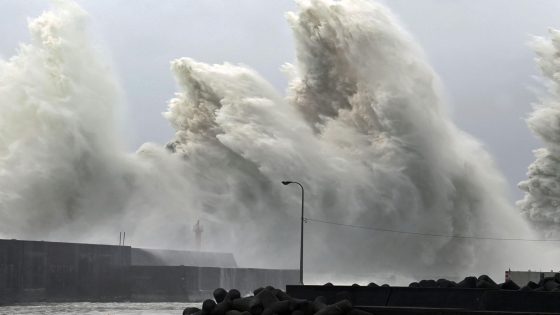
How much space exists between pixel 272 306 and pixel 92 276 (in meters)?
31.5

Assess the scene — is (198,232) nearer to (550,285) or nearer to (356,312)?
(550,285)

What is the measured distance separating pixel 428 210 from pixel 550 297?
174 feet

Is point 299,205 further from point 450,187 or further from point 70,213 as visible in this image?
point 70,213

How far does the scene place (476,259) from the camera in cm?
7506

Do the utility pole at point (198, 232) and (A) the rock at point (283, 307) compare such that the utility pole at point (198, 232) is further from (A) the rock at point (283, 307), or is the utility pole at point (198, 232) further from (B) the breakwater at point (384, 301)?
(A) the rock at point (283, 307)

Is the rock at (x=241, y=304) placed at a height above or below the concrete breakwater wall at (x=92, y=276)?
below

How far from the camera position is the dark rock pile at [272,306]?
16.8m

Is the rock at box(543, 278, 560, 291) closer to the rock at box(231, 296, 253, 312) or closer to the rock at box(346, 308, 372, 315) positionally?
the rock at box(346, 308, 372, 315)

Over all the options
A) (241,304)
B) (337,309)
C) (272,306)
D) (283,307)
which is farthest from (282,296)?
(337,309)

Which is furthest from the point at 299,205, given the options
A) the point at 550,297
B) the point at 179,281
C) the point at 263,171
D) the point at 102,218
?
the point at 550,297

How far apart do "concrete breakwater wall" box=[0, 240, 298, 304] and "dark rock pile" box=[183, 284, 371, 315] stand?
2631cm

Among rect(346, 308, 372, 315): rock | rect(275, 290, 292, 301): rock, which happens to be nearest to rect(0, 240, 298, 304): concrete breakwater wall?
rect(275, 290, 292, 301): rock

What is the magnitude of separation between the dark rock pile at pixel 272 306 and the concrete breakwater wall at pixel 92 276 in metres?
26.3

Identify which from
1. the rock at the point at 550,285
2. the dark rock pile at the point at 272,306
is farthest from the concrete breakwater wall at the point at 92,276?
the rock at the point at 550,285
